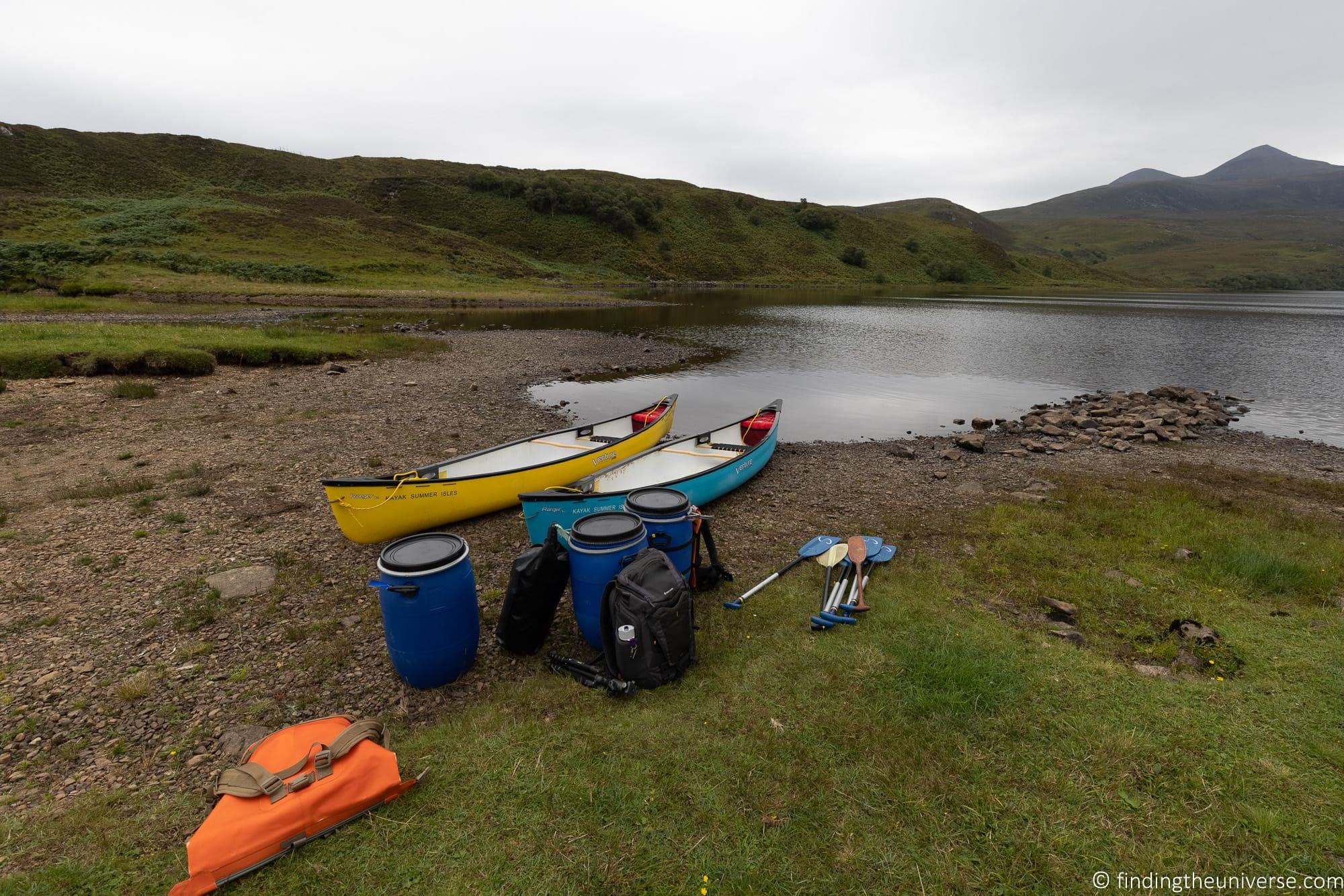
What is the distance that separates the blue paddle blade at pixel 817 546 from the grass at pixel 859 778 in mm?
1860

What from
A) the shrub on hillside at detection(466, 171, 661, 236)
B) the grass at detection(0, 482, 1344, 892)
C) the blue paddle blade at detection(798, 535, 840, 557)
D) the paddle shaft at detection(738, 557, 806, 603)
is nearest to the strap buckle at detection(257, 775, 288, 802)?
the grass at detection(0, 482, 1344, 892)

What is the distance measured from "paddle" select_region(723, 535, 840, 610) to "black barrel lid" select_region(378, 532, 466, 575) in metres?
3.57

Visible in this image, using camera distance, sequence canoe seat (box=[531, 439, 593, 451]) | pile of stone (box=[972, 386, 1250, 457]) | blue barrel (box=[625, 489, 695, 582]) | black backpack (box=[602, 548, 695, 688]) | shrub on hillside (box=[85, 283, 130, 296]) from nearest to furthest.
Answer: black backpack (box=[602, 548, 695, 688]) < blue barrel (box=[625, 489, 695, 582]) < canoe seat (box=[531, 439, 593, 451]) < pile of stone (box=[972, 386, 1250, 457]) < shrub on hillside (box=[85, 283, 130, 296])

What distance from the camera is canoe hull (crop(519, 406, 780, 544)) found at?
841 cm

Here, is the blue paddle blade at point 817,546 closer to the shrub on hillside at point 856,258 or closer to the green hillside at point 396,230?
the green hillside at point 396,230

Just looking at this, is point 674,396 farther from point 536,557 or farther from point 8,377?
point 8,377

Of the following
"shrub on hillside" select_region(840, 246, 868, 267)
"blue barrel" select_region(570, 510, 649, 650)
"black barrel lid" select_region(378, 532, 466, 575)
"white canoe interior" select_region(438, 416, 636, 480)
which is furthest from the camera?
"shrub on hillside" select_region(840, 246, 868, 267)

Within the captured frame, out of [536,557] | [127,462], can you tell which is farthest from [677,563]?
[127,462]

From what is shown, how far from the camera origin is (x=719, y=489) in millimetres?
11875

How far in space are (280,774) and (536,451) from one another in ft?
31.3

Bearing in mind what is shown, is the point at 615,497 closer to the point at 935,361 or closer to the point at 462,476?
the point at 462,476

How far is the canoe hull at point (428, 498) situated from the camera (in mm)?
8734

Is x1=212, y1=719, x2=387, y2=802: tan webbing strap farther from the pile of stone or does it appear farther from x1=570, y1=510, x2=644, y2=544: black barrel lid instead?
the pile of stone

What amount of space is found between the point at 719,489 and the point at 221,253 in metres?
74.8
